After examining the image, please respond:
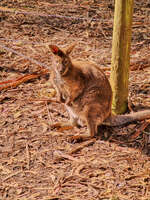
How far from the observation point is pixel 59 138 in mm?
3971

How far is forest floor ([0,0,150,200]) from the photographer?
10.6 feet

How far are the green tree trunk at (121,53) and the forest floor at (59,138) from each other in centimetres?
27

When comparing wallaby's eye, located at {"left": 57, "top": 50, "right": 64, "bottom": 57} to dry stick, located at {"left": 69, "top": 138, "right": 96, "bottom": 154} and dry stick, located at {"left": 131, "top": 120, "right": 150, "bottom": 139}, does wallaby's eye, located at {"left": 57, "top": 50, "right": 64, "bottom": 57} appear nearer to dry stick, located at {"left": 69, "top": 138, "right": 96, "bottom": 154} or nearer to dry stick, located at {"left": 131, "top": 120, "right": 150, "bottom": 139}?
dry stick, located at {"left": 69, "top": 138, "right": 96, "bottom": 154}

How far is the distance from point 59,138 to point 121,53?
1206 mm

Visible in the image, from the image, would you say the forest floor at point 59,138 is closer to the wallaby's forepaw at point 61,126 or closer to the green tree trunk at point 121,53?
the wallaby's forepaw at point 61,126

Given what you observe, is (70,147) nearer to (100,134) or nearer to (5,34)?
(100,134)

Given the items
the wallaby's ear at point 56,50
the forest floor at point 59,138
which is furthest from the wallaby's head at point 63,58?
the forest floor at point 59,138

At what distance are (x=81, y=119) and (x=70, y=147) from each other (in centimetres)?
43

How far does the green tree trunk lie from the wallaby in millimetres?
195

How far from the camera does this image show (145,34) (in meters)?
6.67

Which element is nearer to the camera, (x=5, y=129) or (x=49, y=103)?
(x=5, y=129)

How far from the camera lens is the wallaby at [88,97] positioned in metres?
3.97

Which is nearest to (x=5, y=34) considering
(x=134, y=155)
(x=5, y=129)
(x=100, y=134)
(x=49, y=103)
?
(x=49, y=103)

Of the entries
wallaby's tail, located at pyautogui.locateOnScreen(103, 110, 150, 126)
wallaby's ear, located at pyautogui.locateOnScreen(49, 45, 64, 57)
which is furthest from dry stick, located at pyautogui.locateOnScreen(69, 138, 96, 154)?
wallaby's ear, located at pyautogui.locateOnScreen(49, 45, 64, 57)
